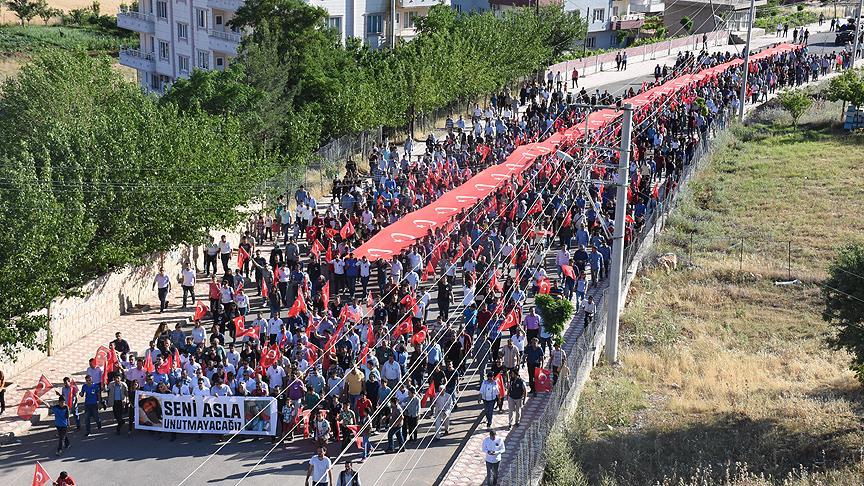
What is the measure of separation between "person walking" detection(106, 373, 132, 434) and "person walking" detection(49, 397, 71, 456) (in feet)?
2.22

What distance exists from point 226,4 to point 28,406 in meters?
37.6

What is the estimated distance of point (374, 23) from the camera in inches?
2442

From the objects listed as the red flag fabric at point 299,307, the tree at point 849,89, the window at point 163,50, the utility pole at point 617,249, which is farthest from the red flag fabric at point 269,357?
the window at point 163,50

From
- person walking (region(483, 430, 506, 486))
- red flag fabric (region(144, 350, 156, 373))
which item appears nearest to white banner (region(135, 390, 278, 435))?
red flag fabric (region(144, 350, 156, 373))

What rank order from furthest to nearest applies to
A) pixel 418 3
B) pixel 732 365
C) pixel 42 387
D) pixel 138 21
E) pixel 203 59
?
pixel 138 21 < pixel 418 3 < pixel 203 59 < pixel 732 365 < pixel 42 387

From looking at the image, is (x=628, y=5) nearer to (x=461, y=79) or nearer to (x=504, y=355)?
(x=461, y=79)

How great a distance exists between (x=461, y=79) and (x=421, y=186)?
18541mm

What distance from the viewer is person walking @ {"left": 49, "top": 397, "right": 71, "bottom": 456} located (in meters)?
20.3

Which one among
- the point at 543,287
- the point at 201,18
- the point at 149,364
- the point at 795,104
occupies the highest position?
the point at 201,18

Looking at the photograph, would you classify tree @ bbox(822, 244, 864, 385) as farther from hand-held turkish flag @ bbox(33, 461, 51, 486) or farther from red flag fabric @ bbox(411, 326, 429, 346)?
hand-held turkish flag @ bbox(33, 461, 51, 486)

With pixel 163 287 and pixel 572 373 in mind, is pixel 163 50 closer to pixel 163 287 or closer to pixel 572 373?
pixel 163 287

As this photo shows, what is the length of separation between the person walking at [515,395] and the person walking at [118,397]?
7.36 metres

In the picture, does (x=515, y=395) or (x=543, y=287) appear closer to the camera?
(x=515, y=395)

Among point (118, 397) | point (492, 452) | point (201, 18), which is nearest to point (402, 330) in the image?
point (492, 452)
